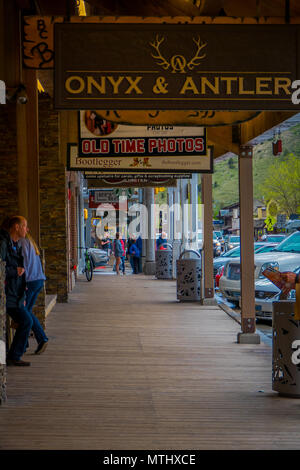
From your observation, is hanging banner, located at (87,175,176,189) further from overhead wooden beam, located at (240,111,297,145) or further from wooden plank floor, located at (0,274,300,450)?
overhead wooden beam, located at (240,111,297,145)

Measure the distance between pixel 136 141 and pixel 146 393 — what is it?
5.81m

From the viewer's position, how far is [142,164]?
13906mm

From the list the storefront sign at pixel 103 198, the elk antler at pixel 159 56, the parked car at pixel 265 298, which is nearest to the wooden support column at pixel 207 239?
the parked car at pixel 265 298

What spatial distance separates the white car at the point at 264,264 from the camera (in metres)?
15.8

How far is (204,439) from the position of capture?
582 cm

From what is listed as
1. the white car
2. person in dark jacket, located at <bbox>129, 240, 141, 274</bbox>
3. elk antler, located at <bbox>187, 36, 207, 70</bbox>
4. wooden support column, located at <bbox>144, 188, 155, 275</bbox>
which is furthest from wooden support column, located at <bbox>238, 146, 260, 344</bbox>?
person in dark jacket, located at <bbox>129, 240, 141, 274</bbox>

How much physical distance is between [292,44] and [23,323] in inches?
200

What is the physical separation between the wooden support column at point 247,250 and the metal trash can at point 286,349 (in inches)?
146

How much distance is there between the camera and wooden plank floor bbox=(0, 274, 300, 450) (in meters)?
5.89

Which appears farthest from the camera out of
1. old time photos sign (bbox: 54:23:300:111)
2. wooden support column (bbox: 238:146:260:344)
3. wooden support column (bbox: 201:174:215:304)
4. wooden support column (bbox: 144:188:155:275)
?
wooden support column (bbox: 144:188:155:275)

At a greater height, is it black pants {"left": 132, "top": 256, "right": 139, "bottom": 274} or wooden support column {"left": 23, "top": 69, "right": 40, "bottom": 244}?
wooden support column {"left": 23, "top": 69, "right": 40, "bottom": 244}

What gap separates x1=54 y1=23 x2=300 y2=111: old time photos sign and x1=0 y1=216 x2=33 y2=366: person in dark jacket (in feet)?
12.0
